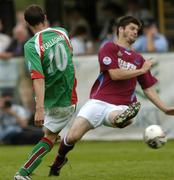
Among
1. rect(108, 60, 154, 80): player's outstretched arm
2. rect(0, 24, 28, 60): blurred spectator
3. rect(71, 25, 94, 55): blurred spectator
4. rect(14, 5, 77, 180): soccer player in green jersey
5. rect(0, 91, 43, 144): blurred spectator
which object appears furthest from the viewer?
rect(71, 25, 94, 55): blurred spectator

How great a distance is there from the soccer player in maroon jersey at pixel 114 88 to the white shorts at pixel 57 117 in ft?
0.91

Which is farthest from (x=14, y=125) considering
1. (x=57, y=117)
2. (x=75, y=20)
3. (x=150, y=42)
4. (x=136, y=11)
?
(x=57, y=117)

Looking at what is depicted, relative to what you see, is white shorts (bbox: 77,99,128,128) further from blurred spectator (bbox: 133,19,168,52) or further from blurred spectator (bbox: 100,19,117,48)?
blurred spectator (bbox: 100,19,117,48)

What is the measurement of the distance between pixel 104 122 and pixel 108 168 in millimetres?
1456

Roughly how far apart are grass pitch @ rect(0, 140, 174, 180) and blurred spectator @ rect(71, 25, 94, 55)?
3054 mm

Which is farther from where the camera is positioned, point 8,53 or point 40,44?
point 8,53

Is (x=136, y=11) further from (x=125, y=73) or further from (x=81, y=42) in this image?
(x=125, y=73)

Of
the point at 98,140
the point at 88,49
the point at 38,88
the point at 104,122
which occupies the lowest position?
the point at 98,140

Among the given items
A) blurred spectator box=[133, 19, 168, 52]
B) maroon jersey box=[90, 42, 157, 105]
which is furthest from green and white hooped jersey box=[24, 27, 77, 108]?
blurred spectator box=[133, 19, 168, 52]

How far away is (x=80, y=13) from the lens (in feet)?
73.7

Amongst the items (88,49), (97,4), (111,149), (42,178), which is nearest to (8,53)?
(88,49)

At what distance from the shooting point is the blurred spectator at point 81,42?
→ 19469mm

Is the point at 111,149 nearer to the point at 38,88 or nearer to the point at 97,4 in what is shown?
the point at 38,88

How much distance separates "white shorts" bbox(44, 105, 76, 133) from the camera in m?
10.8
